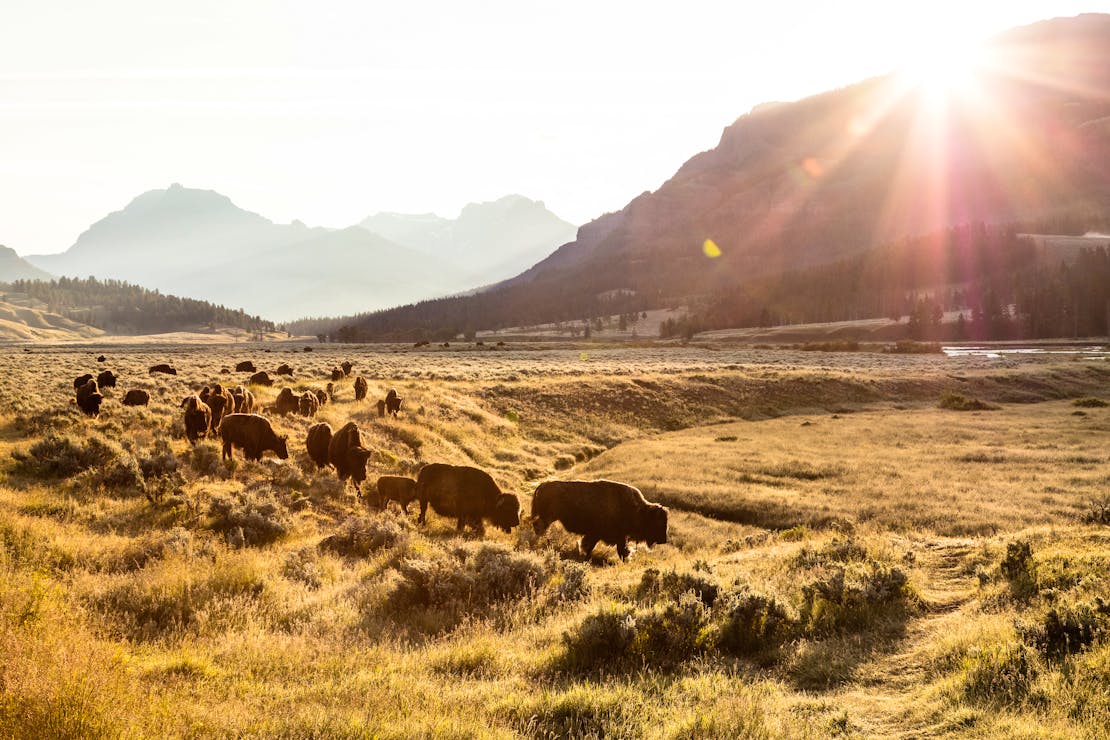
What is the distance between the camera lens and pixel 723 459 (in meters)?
26.8

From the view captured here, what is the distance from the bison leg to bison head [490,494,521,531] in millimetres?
2007

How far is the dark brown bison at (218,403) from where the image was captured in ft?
61.9

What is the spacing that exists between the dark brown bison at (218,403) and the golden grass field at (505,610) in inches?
51.7

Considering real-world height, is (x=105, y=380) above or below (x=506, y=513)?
above

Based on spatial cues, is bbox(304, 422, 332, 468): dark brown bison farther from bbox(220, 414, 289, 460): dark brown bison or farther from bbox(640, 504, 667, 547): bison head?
bbox(640, 504, 667, 547): bison head

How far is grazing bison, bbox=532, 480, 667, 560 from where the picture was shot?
14.7 meters

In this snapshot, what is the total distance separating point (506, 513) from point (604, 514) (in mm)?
2741

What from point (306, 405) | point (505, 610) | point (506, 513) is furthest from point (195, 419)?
point (505, 610)

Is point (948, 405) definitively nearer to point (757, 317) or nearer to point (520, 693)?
point (520, 693)

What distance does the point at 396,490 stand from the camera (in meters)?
16.7

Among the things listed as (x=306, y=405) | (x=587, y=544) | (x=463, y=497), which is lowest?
(x=587, y=544)

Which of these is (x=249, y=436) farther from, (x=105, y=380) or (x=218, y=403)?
(x=105, y=380)

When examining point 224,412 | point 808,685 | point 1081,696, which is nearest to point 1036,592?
point 1081,696

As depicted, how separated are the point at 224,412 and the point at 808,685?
19.0 metres
